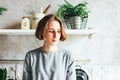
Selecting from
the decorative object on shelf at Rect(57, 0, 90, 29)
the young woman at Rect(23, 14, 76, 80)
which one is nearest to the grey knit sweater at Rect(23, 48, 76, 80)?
the young woman at Rect(23, 14, 76, 80)

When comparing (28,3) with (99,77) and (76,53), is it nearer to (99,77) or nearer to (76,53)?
(76,53)

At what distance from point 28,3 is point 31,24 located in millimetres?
208

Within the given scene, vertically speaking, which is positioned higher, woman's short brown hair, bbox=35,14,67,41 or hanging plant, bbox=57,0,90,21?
hanging plant, bbox=57,0,90,21

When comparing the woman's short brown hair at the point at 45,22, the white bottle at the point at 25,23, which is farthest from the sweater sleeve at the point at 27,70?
the white bottle at the point at 25,23

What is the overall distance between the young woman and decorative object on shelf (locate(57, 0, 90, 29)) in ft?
1.56

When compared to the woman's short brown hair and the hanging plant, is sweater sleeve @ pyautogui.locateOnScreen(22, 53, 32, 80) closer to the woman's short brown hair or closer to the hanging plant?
the woman's short brown hair

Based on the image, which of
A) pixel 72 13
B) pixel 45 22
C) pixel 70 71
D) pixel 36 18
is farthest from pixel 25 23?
pixel 70 71

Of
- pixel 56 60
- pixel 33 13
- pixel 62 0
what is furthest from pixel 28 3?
pixel 56 60

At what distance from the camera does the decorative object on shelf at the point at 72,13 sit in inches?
81.9

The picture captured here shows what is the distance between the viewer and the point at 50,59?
161cm

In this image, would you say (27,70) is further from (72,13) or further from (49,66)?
(72,13)

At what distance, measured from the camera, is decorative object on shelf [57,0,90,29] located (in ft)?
6.82

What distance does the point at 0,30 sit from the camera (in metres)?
2.05

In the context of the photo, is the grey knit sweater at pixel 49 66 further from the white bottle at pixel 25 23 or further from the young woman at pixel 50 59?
the white bottle at pixel 25 23
